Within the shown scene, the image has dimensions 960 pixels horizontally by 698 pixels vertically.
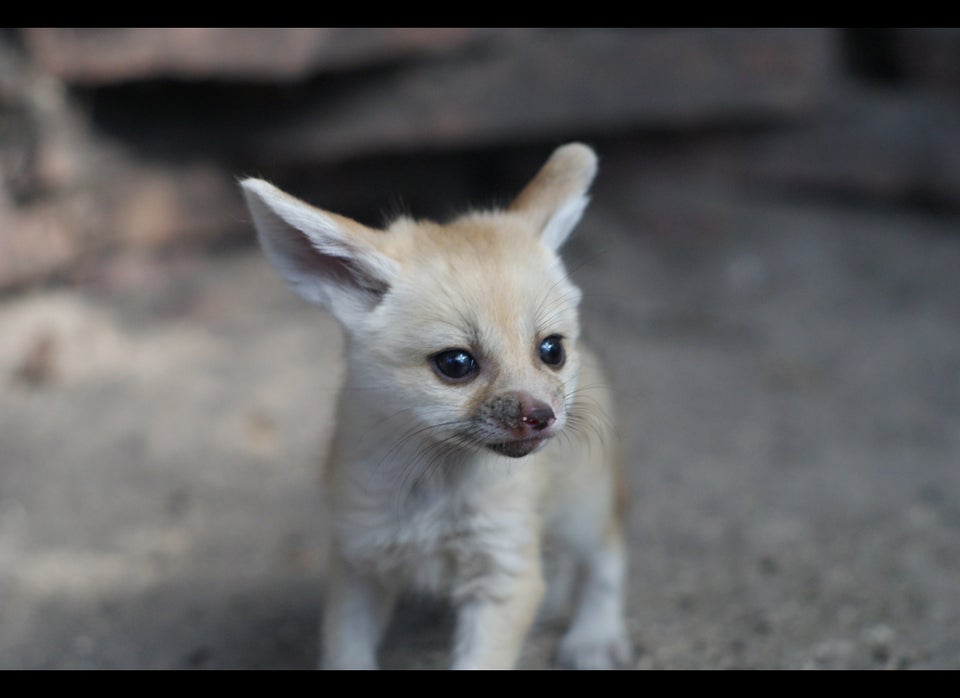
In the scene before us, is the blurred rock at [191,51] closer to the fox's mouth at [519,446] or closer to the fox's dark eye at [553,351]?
the fox's dark eye at [553,351]

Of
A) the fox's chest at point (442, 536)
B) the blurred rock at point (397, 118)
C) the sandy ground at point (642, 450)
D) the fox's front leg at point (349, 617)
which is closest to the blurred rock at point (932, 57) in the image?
the blurred rock at point (397, 118)

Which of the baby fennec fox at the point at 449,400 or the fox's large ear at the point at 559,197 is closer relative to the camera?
the baby fennec fox at the point at 449,400

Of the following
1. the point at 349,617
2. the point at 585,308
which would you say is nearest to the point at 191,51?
the point at 585,308

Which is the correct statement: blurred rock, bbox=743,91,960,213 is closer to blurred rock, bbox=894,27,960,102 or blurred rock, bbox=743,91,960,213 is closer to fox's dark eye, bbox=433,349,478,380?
blurred rock, bbox=894,27,960,102

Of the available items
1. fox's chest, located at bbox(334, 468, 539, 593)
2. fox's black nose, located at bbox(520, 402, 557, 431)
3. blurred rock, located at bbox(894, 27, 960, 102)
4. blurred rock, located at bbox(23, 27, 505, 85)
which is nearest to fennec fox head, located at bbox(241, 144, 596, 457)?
fox's black nose, located at bbox(520, 402, 557, 431)
